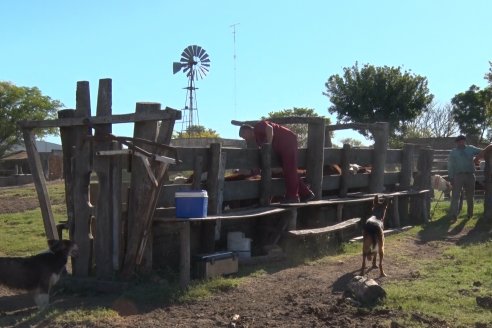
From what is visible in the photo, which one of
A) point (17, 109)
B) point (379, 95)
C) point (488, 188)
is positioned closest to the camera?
point (488, 188)

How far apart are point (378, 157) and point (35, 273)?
826cm

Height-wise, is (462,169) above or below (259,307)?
above

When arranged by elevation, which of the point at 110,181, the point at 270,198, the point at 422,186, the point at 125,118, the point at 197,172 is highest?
the point at 125,118

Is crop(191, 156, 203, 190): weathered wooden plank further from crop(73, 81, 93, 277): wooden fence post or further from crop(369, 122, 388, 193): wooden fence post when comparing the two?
crop(369, 122, 388, 193): wooden fence post

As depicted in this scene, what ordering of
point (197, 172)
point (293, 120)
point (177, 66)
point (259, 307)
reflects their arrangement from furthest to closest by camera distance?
1. point (177, 66)
2. point (293, 120)
3. point (197, 172)
4. point (259, 307)

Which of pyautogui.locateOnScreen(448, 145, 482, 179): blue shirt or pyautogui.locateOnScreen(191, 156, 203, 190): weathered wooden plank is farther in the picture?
pyautogui.locateOnScreen(448, 145, 482, 179): blue shirt

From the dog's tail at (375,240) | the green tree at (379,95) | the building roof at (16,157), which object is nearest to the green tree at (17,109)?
the building roof at (16,157)

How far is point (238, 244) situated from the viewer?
866 cm

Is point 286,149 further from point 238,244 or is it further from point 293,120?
point 238,244

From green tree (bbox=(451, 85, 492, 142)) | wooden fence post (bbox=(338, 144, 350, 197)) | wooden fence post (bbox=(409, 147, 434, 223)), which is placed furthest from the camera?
green tree (bbox=(451, 85, 492, 142))

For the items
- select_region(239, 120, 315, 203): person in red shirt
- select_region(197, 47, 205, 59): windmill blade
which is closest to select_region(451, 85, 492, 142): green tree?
select_region(197, 47, 205, 59): windmill blade

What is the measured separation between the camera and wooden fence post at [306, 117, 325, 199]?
10.6 m

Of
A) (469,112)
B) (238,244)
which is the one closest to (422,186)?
(238,244)

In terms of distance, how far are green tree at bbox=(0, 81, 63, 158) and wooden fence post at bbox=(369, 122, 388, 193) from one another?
4164cm
